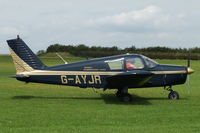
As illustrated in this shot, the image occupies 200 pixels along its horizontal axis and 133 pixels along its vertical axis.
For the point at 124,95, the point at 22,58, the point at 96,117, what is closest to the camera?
the point at 96,117

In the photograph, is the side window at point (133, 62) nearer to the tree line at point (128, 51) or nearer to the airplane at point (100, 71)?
the airplane at point (100, 71)

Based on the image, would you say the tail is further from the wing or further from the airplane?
the wing

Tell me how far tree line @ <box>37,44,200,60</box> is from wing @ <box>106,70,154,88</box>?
5441 centimetres

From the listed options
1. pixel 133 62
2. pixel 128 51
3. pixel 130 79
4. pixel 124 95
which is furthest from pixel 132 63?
pixel 128 51

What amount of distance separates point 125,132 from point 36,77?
22.6 feet

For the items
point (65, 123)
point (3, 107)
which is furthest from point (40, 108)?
point (65, 123)

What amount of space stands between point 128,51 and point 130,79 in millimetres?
67781

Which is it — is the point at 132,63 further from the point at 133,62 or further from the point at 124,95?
the point at 124,95

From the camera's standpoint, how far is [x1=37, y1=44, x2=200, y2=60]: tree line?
73.3m

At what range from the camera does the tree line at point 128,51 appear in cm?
7331

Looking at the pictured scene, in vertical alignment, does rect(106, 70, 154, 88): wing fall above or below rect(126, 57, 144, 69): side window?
below

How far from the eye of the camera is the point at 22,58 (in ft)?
44.9

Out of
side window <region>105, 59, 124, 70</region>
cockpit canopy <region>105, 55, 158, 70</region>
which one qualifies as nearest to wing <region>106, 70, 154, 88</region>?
cockpit canopy <region>105, 55, 158, 70</region>

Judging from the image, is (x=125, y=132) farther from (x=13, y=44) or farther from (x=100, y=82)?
(x=13, y=44)
